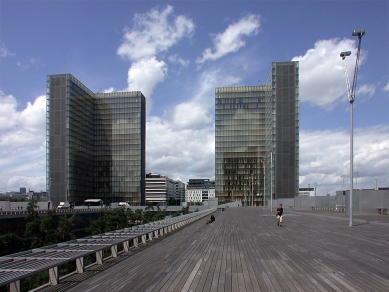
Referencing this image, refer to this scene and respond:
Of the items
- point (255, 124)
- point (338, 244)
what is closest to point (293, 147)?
point (255, 124)

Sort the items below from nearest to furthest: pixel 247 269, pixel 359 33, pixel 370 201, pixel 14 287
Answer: pixel 14 287, pixel 247 269, pixel 359 33, pixel 370 201

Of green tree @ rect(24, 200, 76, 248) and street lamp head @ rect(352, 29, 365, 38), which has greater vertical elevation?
street lamp head @ rect(352, 29, 365, 38)

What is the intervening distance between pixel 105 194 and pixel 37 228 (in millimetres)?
87478

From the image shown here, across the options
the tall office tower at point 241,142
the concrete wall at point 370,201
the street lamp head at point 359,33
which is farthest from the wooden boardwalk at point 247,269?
the tall office tower at point 241,142

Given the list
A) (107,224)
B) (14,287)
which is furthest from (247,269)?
(107,224)

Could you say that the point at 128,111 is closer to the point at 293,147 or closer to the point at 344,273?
the point at 293,147

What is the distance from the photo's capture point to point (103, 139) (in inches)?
4764

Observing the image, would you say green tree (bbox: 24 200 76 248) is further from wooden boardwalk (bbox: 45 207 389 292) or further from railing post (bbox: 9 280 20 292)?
railing post (bbox: 9 280 20 292)

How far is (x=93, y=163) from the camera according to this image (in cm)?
11919

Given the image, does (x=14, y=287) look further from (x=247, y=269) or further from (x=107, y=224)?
(x=107, y=224)

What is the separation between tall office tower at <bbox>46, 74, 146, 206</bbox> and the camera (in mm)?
100688

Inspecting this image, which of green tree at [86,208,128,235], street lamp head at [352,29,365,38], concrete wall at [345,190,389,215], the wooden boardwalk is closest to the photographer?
the wooden boardwalk

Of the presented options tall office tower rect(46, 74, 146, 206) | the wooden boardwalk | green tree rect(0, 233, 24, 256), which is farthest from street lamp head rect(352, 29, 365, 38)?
tall office tower rect(46, 74, 146, 206)

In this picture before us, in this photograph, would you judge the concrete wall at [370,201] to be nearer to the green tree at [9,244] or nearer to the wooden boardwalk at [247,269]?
the wooden boardwalk at [247,269]
